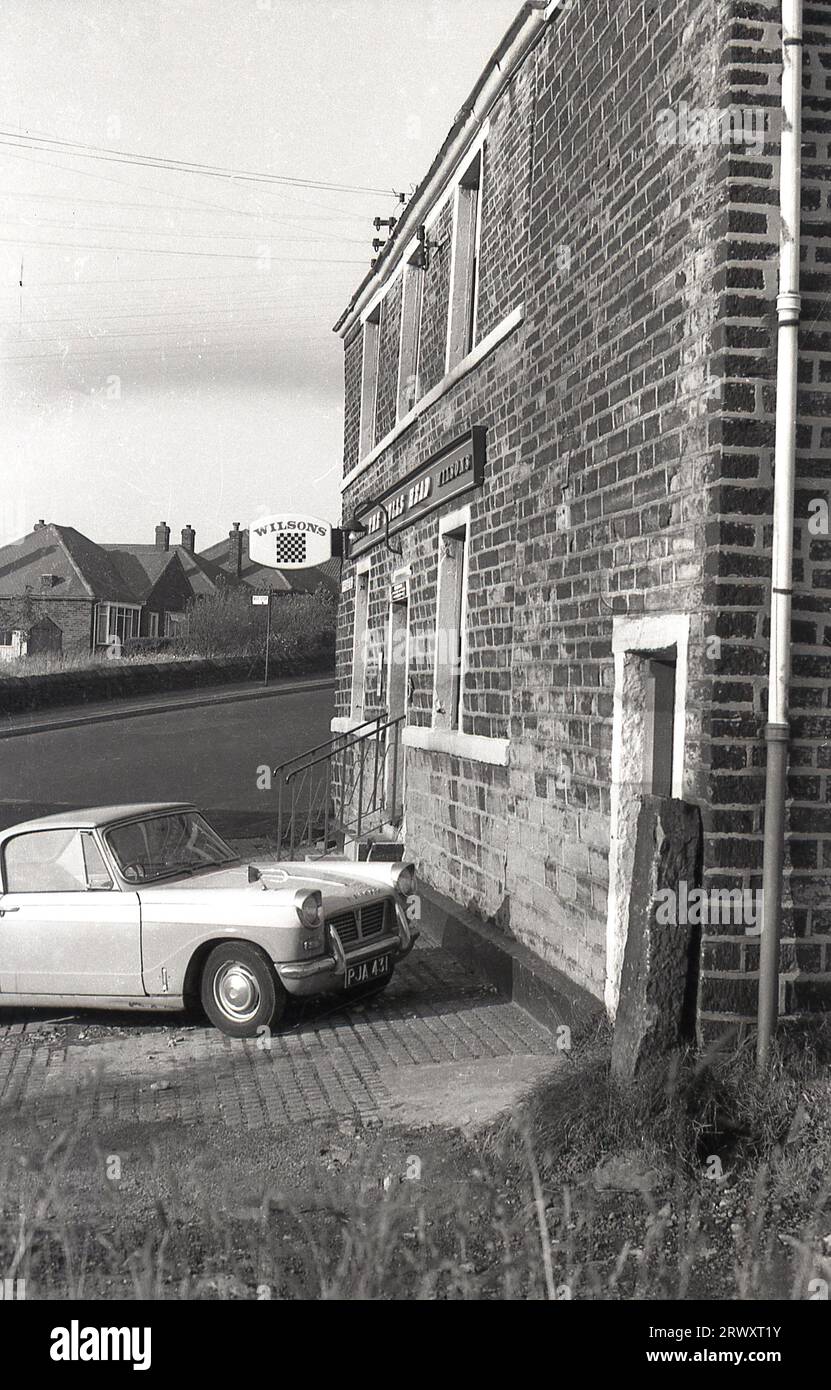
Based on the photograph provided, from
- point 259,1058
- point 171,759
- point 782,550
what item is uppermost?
point 782,550

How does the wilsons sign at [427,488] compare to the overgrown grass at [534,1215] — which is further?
the wilsons sign at [427,488]

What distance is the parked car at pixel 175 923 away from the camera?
7.44 m

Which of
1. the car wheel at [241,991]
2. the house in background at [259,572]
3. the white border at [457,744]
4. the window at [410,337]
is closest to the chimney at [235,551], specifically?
the house in background at [259,572]

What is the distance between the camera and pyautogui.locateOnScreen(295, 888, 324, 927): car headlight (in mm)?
7383

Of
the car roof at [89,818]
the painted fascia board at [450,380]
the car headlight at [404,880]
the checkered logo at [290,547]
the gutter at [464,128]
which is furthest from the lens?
the checkered logo at [290,547]

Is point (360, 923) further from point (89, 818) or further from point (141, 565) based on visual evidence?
point (141, 565)

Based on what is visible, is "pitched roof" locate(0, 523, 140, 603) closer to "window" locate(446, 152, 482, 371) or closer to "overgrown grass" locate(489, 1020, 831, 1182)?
"window" locate(446, 152, 482, 371)

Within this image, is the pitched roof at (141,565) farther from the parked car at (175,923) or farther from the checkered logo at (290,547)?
the parked car at (175,923)

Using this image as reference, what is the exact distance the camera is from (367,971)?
7.92m

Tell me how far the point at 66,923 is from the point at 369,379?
10.1 m

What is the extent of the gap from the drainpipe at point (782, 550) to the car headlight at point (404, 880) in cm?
342

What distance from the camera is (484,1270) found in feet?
13.6

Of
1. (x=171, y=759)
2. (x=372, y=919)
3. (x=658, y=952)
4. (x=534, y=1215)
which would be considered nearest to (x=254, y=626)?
(x=171, y=759)
